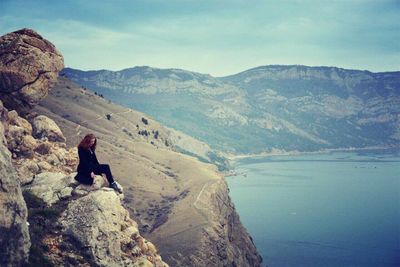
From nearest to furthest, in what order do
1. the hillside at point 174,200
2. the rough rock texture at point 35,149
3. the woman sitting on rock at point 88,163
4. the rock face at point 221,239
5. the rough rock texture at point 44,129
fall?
the woman sitting on rock at point 88,163 → the rough rock texture at point 35,149 → the rough rock texture at point 44,129 → the rock face at point 221,239 → the hillside at point 174,200

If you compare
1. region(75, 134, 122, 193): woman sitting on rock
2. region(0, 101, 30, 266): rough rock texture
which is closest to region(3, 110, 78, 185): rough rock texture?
region(75, 134, 122, 193): woman sitting on rock

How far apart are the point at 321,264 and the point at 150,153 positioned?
91.7 meters

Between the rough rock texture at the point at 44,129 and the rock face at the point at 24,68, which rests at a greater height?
the rock face at the point at 24,68

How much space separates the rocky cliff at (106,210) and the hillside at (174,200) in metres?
0.41

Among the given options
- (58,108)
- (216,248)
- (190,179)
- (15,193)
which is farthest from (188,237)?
(58,108)

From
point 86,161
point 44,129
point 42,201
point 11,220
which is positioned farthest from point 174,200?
point 11,220

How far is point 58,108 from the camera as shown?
195125mm

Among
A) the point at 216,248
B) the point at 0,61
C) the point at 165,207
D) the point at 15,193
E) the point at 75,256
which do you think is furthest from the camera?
the point at 165,207

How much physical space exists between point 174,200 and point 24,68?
99.5m

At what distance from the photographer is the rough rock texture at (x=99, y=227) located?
35.0 m

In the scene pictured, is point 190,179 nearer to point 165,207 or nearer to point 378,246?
point 165,207

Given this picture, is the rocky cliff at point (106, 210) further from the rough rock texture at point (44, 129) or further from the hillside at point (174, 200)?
the hillside at point (174, 200)

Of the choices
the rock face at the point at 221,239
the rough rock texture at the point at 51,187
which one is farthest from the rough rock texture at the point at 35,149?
the rock face at the point at 221,239

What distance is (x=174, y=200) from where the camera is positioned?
148000mm
